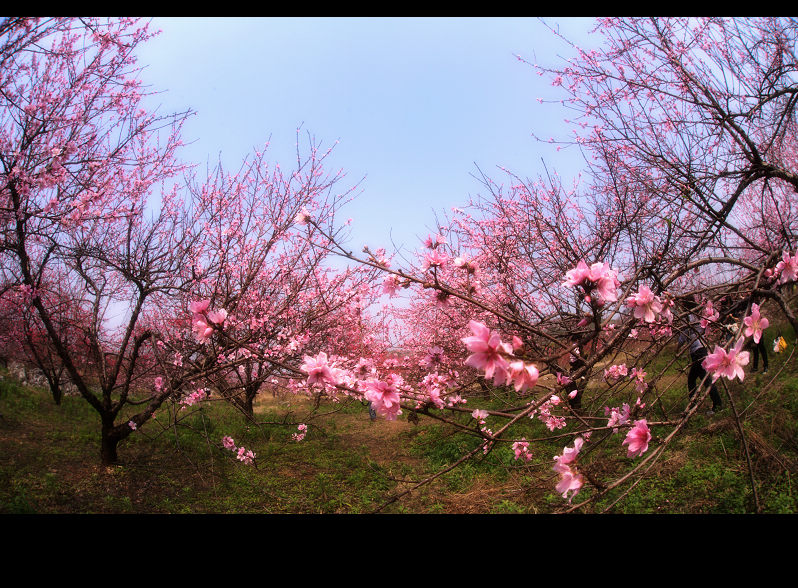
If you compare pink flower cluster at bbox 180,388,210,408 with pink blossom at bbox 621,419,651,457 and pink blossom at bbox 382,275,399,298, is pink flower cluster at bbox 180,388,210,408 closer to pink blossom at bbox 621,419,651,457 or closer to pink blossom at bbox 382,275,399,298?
pink blossom at bbox 382,275,399,298

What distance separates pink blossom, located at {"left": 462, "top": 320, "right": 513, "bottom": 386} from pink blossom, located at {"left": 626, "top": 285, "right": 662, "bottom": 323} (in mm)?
679

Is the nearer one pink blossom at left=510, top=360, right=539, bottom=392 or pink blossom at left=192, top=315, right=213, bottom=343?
pink blossom at left=510, top=360, right=539, bottom=392

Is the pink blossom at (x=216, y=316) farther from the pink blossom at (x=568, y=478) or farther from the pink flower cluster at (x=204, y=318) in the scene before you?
the pink blossom at (x=568, y=478)

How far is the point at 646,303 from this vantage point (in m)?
1.39

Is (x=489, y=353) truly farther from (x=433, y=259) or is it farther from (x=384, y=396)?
(x=433, y=259)

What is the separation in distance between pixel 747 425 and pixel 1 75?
6.71 metres

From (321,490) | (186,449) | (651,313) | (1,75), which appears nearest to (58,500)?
(186,449)

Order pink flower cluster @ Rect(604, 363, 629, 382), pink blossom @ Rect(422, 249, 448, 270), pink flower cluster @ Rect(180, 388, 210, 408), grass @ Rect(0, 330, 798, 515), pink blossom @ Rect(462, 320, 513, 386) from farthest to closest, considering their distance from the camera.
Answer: pink flower cluster @ Rect(180, 388, 210, 408)
grass @ Rect(0, 330, 798, 515)
pink flower cluster @ Rect(604, 363, 629, 382)
pink blossom @ Rect(422, 249, 448, 270)
pink blossom @ Rect(462, 320, 513, 386)

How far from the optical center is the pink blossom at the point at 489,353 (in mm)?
927

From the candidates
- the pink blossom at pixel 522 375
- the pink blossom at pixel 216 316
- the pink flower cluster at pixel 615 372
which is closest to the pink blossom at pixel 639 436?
the pink blossom at pixel 522 375

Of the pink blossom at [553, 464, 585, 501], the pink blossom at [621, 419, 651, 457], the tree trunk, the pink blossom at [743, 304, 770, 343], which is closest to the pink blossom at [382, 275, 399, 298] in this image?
the pink blossom at [553, 464, 585, 501]

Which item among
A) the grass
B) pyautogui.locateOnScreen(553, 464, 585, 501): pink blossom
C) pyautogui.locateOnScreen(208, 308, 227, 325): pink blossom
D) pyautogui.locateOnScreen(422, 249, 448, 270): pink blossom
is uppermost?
pyautogui.locateOnScreen(422, 249, 448, 270): pink blossom

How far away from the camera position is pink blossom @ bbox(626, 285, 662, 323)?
137 cm
